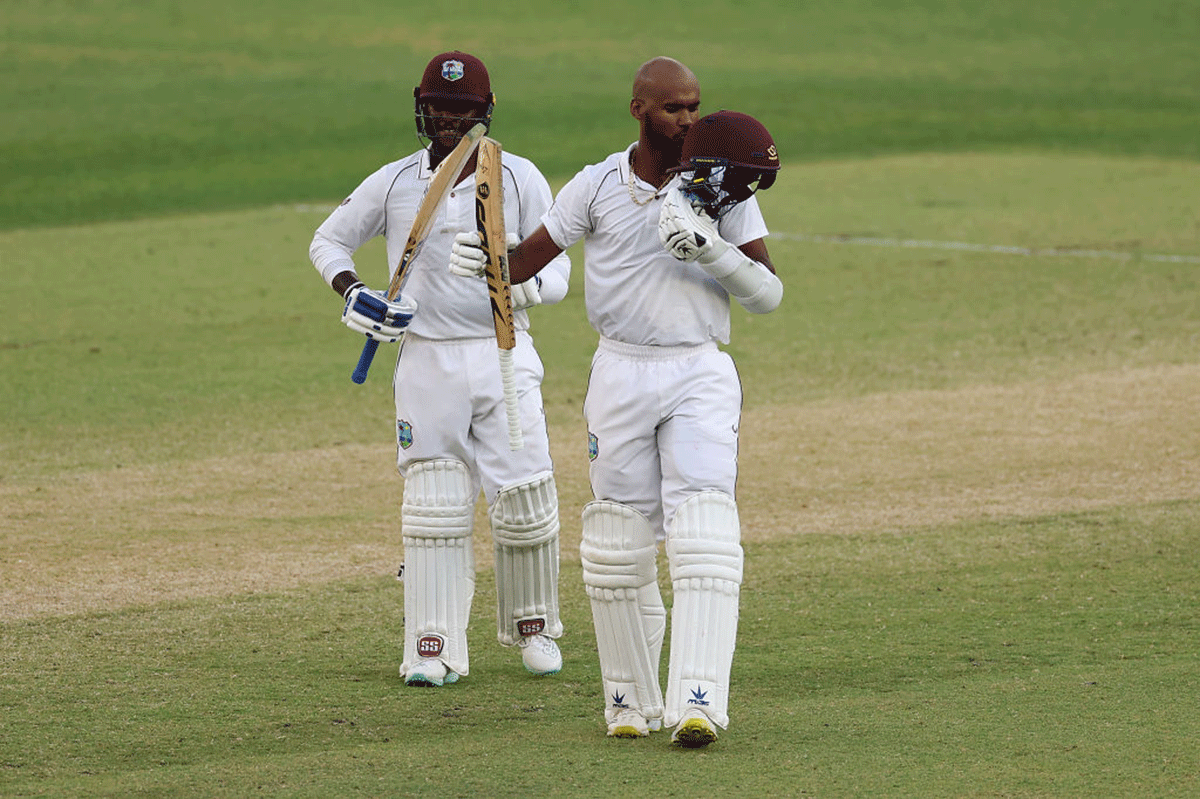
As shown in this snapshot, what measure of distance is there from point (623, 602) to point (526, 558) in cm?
113

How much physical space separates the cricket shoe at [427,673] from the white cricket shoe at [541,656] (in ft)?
1.14

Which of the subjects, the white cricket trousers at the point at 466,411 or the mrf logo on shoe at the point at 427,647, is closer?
the mrf logo on shoe at the point at 427,647

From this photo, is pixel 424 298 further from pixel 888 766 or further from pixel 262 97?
pixel 262 97

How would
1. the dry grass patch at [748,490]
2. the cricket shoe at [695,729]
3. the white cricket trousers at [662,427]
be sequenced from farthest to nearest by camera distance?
the dry grass patch at [748,490] → the white cricket trousers at [662,427] → the cricket shoe at [695,729]

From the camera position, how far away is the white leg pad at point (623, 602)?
5.93 metres

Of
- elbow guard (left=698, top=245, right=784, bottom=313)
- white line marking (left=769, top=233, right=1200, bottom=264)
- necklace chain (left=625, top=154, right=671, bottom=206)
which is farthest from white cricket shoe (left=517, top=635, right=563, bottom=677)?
white line marking (left=769, top=233, right=1200, bottom=264)

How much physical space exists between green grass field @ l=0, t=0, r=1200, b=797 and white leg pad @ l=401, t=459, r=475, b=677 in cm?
18

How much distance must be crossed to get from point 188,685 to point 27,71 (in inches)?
938

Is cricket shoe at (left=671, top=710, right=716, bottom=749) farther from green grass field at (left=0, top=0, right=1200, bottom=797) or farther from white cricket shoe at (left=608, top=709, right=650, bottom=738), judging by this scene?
white cricket shoe at (left=608, top=709, right=650, bottom=738)

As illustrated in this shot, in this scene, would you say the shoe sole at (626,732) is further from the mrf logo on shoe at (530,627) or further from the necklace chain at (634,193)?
the necklace chain at (634,193)

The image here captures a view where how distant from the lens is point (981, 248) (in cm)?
1730

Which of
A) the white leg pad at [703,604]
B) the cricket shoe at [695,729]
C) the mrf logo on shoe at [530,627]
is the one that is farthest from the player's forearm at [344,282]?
the cricket shoe at [695,729]

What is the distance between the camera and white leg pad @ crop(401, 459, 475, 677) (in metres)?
6.73

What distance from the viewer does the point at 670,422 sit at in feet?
19.5
